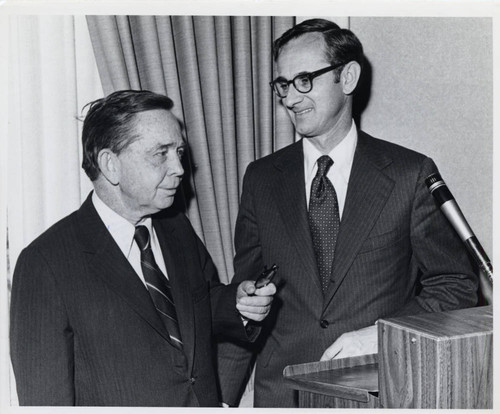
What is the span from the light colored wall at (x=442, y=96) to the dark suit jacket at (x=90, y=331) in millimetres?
865

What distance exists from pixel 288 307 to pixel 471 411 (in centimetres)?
69

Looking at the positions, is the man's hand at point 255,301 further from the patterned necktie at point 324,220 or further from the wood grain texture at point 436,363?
the wood grain texture at point 436,363

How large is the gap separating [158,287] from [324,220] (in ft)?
1.54

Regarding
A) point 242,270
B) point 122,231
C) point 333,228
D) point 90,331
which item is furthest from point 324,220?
point 90,331

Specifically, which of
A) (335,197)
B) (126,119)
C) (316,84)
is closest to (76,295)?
(126,119)

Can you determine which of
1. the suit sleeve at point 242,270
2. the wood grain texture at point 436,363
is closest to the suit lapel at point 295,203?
the suit sleeve at point 242,270

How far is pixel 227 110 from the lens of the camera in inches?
75.7

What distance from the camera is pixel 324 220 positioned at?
163cm

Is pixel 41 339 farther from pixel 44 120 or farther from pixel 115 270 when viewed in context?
pixel 44 120

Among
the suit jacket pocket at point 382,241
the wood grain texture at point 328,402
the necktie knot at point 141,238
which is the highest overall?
the necktie knot at point 141,238

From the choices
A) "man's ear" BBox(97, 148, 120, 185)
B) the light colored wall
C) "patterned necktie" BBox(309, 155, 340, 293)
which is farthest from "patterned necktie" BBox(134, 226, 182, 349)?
the light colored wall

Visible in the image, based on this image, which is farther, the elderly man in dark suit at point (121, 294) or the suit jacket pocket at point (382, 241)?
the suit jacket pocket at point (382, 241)

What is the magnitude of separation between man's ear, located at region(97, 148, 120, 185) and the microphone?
738 millimetres

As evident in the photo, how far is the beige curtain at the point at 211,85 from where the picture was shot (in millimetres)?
1764
